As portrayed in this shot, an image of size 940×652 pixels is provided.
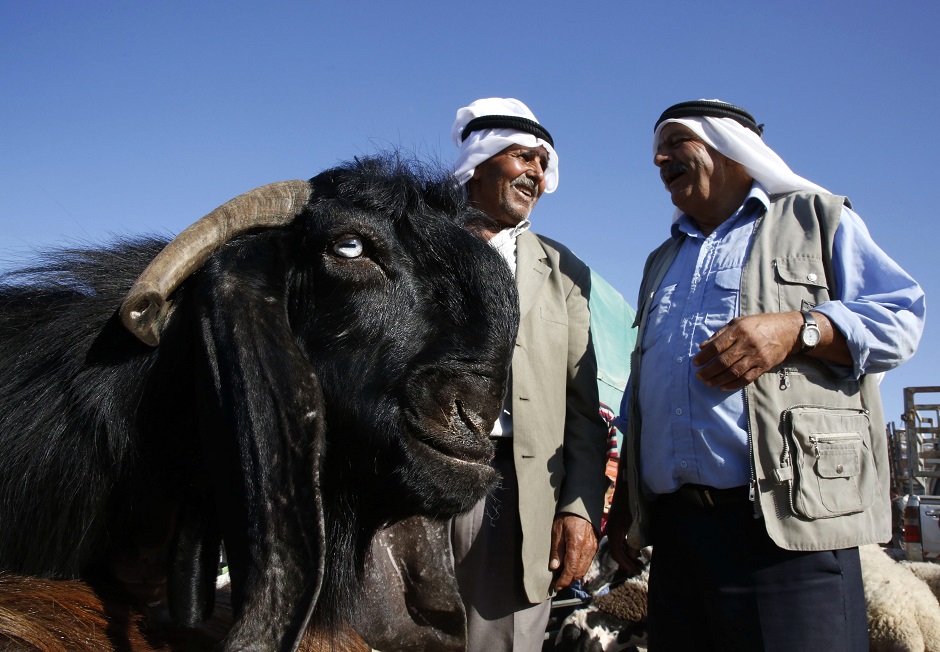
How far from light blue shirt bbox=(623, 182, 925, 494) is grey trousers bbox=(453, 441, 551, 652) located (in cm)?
51

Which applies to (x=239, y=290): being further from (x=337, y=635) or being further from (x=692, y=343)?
(x=692, y=343)

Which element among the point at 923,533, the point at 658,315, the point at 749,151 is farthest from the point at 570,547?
the point at 923,533

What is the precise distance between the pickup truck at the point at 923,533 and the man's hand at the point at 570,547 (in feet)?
27.4

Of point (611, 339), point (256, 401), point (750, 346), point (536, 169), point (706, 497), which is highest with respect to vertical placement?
point (536, 169)

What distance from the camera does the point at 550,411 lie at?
282 cm

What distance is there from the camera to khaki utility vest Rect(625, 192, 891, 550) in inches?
86.4

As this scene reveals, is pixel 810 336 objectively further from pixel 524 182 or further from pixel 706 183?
pixel 524 182

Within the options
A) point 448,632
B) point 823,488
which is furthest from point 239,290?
point 823,488

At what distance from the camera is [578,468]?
2.81 meters

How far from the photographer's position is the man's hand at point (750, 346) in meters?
2.21

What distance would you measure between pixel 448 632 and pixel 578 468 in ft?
2.48

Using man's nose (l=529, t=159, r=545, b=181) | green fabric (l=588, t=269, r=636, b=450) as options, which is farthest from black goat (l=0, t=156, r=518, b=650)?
green fabric (l=588, t=269, r=636, b=450)

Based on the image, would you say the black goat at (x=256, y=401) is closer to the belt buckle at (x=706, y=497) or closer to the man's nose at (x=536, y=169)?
the belt buckle at (x=706, y=497)

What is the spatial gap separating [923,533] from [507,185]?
28.1ft
